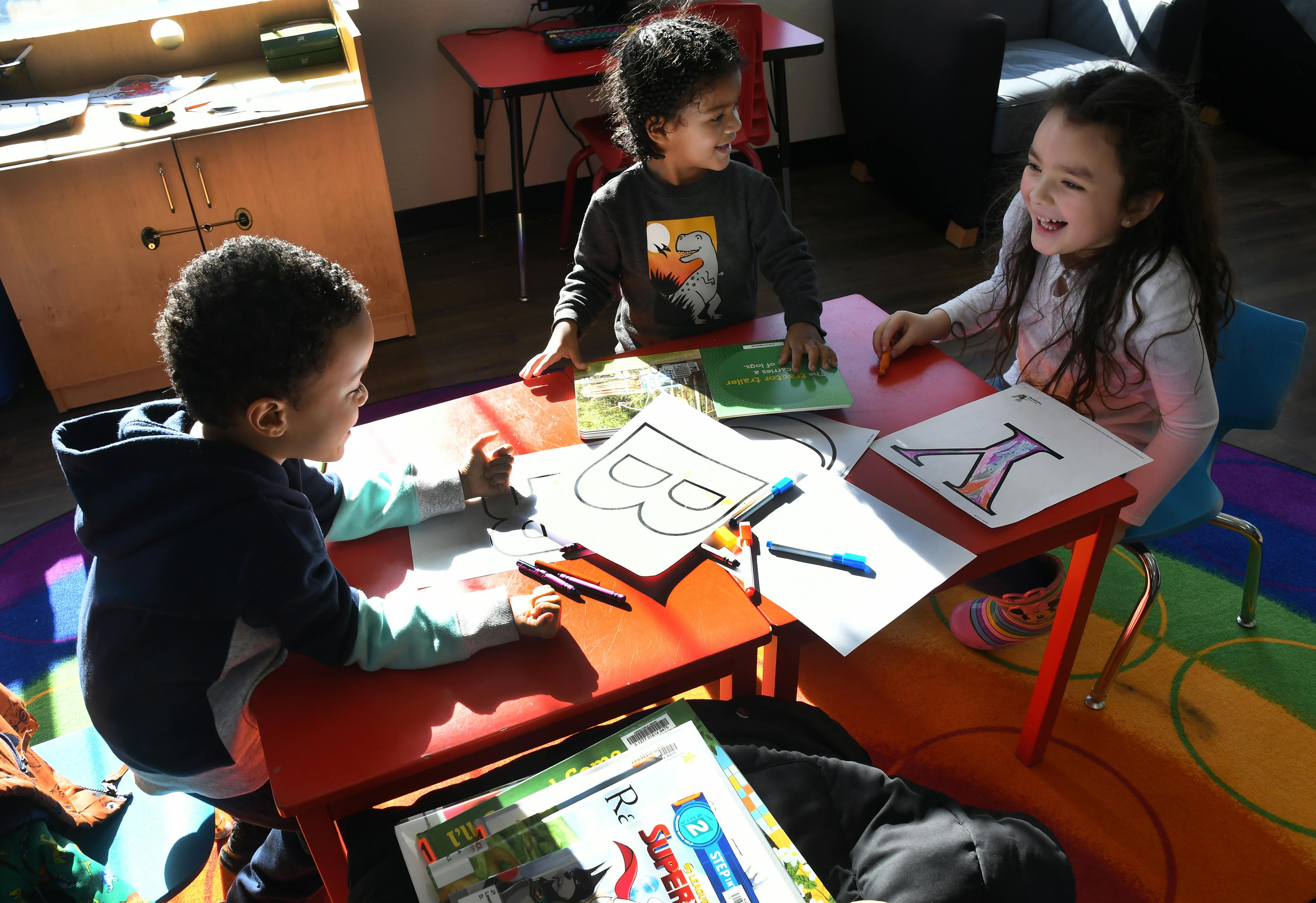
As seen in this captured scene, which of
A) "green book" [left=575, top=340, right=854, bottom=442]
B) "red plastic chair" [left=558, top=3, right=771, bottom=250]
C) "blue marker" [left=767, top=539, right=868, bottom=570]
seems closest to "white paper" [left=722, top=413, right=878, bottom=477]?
"green book" [left=575, top=340, right=854, bottom=442]

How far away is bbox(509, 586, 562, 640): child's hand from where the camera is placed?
2.96 feet

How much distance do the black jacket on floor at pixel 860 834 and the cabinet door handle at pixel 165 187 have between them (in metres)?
1.95

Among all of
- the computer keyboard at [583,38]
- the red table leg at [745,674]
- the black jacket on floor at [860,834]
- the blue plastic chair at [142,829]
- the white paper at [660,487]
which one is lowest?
the blue plastic chair at [142,829]

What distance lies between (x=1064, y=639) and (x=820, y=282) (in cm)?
185

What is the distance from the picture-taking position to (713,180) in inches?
63.5

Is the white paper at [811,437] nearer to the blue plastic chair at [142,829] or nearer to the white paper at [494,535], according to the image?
the white paper at [494,535]

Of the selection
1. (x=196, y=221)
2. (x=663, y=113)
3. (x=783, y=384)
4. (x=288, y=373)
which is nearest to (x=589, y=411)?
(x=783, y=384)

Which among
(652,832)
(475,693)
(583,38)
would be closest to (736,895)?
(652,832)

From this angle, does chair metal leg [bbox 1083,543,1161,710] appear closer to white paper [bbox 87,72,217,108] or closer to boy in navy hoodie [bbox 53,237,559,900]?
boy in navy hoodie [bbox 53,237,559,900]

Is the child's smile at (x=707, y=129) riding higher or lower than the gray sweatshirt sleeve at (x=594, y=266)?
higher

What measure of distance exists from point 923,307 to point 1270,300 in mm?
1039

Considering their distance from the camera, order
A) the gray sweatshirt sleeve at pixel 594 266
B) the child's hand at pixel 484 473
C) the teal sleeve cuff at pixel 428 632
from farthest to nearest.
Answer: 1. the gray sweatshirt sleeve at pixel 594 266
2. the child's hand at pixel 484 473
3. the teal sleeve cuff at pixel 428 632

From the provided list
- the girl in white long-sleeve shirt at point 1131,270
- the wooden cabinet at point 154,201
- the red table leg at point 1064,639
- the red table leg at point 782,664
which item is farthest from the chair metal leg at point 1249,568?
the wooden cabinet at point 154,201

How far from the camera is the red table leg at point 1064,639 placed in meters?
1.20
